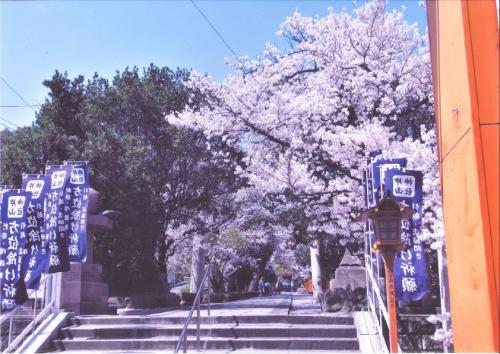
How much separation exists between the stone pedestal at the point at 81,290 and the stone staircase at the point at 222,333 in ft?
3.33

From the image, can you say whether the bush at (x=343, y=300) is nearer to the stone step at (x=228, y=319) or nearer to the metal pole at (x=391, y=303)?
the stone step at (x=228, y=319)

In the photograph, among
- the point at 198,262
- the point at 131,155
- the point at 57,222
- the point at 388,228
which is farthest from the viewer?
the point at 131,155

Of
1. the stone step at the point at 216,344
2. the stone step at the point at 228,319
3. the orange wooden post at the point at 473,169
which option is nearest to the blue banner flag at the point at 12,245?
the stone step at the point at 216,344

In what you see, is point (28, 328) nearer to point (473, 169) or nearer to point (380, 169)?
point (380, 169)

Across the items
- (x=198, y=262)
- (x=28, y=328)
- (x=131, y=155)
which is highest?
(x=131, y=155)

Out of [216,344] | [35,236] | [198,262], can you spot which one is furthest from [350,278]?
[35,236]

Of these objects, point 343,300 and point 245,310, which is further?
point 245,310

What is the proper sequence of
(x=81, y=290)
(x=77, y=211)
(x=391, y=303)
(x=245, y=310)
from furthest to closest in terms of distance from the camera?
(x=245, y=310) < (x=81, y=290) < (x=77, y=211) < (x=391, y=303)

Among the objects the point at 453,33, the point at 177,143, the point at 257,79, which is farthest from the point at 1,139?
the point at 453,33

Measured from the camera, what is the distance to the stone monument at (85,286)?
11.5 meters

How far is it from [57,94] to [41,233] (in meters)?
10.9

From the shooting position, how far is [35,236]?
10219mm

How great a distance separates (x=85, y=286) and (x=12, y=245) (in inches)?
110

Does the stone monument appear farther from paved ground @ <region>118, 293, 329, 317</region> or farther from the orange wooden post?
the orange wooden post
